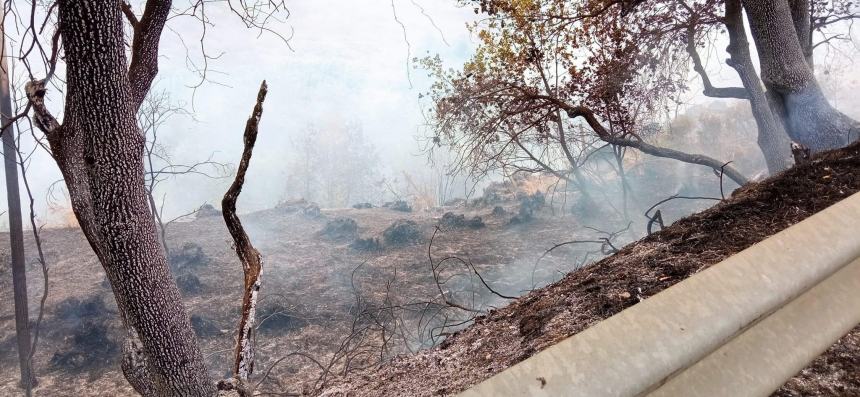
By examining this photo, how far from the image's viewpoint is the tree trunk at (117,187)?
9.20 ft

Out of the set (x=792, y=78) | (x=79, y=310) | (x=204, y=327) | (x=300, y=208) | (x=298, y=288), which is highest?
(x=792, y=78)

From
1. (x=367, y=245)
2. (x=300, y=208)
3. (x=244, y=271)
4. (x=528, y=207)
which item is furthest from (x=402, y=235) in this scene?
(x=244, y=271)

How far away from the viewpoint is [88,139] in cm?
290

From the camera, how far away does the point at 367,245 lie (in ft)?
40.6

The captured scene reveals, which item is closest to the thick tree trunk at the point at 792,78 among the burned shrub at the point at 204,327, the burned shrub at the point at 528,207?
the burned shrub at the point at 204,327

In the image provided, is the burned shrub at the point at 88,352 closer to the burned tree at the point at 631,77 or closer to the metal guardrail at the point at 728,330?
the burned tree at the point at 631,77

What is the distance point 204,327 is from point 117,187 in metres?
5.98

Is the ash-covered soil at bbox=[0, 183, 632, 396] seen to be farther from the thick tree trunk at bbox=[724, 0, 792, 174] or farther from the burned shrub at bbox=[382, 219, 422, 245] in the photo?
the thick tree trunk at bbox=[724, 0, 792, 174]

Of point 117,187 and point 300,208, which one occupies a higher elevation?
point 300,208

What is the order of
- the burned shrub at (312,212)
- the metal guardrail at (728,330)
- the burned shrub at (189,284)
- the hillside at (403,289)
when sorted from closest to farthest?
the metal guardrail at (728,330)
the hillside at (403,289)
the burned shrub at (189,284)
the burned shrub at (312,212)

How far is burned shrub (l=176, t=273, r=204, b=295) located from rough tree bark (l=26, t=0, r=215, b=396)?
282 inches

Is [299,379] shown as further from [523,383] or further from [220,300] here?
[523,383]

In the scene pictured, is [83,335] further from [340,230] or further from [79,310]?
[340,230]

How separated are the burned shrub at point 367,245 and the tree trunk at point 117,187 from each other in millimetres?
8993
